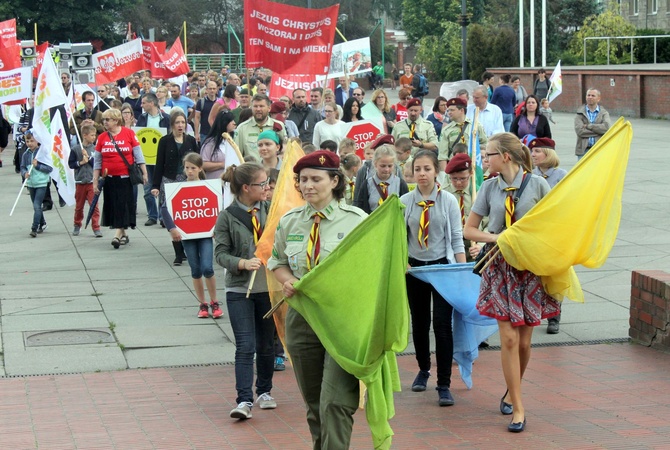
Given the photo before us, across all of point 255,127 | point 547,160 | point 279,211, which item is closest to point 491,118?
point 255,127

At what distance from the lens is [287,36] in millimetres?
16406

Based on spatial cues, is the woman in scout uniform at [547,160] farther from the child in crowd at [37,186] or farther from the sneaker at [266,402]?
the child in crowd at [37,186]

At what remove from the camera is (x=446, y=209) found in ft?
26.3

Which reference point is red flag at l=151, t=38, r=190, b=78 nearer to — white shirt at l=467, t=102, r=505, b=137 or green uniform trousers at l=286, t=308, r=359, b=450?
white shirt at l=467, t=102, r=505, b=137

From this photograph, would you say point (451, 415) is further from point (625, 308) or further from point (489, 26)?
point (489, 26)

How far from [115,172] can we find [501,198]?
8.60m

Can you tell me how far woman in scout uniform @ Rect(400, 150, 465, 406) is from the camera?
26.0ft

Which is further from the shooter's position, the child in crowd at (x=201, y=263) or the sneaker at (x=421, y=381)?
Result: the child in crowd at (x=201, y=263)

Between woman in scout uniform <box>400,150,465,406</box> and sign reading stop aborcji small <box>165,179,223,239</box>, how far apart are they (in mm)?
2883

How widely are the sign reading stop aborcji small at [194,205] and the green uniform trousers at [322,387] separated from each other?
4.43 meters

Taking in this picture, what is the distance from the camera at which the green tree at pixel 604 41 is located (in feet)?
155

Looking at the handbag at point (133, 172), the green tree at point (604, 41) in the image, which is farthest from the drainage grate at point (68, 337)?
the green tree at point (604, 41)

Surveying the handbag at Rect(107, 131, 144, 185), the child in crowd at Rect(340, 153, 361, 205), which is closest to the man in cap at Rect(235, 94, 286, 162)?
the child in crowd at Rect(340, 153, 361, 205)

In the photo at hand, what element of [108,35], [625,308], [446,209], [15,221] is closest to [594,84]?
[15,221]
